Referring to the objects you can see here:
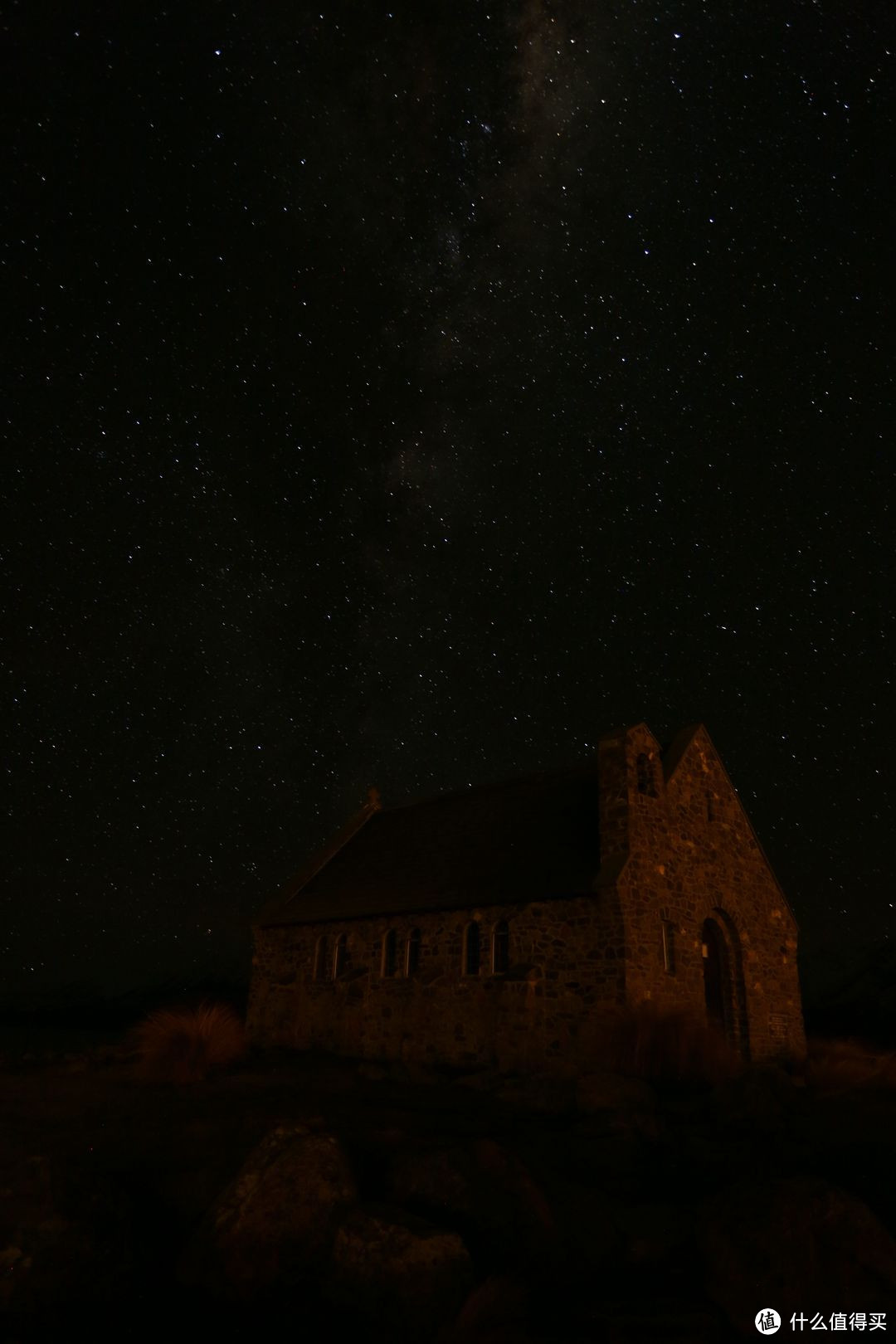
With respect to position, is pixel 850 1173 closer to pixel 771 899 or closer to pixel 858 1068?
pixel 858 1068

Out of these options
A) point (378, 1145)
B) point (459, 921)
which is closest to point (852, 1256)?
point (378, 1145)

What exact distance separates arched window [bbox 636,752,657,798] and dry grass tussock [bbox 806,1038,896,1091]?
7.86 meters

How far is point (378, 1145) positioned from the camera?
14.0m

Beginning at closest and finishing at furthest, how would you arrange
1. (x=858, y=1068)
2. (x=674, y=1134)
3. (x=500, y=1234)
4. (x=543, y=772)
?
(x=500, y=1234), (x=674, y=1134), (x=858, y=1068), (x=543, y=772)

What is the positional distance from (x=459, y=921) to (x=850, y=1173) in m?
11.5

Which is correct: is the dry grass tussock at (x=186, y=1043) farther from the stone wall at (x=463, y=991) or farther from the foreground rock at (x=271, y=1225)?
the foreground rock at (x=271, y=1225)

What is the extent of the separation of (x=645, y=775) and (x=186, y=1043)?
13.4 meters

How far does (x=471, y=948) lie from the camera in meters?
23.3

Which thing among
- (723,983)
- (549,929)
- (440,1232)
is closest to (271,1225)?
(440,1232)

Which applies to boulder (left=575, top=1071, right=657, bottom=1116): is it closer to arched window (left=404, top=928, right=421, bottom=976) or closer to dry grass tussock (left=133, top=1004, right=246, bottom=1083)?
arched window (left=404, top=928, right=421, bottom=976)

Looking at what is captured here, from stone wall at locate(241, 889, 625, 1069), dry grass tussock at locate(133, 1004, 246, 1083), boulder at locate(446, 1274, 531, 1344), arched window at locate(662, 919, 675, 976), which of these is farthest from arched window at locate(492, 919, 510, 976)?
boulder at locate(446, 1274, 531, 1344)

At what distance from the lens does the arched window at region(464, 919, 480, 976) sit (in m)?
23.1

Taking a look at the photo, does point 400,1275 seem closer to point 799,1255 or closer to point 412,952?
point 799,1255

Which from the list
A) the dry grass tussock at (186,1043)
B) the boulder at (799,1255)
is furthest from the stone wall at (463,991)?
the boulder at (799,1255)
